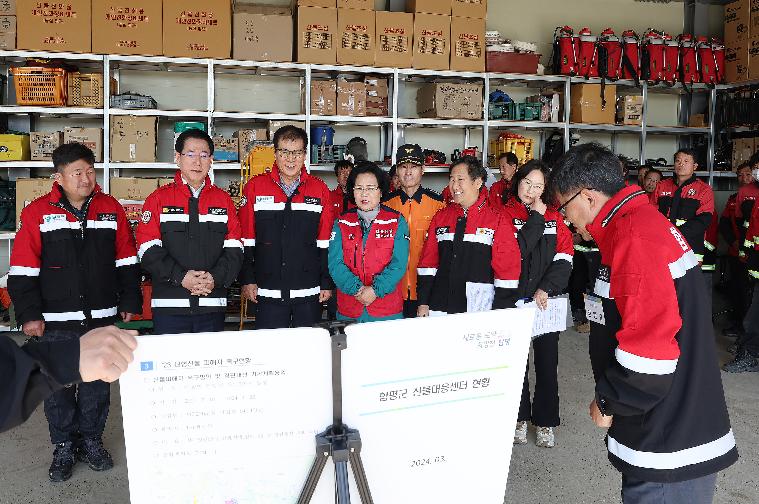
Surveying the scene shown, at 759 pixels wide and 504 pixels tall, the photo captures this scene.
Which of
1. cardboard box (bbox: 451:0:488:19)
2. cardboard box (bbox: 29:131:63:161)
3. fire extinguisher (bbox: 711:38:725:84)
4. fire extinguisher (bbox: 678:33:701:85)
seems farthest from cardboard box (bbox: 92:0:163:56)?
fire extinguisher (bbox: 711:38:725:84)

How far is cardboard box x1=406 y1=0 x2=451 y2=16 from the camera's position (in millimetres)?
6082

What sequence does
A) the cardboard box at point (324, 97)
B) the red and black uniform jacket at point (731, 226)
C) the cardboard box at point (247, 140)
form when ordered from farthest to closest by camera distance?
the red and black uniform jacket at point (731, 226)
the cardboard box at point (324, 97)
the cardboard box at point (247, 140)

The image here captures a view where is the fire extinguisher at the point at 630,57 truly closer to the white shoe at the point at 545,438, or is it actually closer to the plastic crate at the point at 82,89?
the white shoe at the point at 545,438

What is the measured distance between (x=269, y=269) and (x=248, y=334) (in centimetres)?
214

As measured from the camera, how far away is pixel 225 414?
1184mm

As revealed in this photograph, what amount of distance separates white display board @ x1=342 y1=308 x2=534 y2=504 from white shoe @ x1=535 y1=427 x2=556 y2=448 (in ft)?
6.24

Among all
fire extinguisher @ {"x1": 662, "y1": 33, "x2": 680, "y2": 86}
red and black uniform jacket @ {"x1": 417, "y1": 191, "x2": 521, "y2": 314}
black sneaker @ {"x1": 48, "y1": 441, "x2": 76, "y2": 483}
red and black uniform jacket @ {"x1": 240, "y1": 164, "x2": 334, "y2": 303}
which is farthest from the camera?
fire extinguisher @ {"x1": 662, "y1": 33, "x2": 680, "y2": 86}

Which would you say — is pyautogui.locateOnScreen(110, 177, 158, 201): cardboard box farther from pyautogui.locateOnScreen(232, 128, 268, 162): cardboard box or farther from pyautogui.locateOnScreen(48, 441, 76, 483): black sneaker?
pyautogui.locateOnScreen(48, 441, 76, 483): black sneaker

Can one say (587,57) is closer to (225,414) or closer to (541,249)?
(541,249)

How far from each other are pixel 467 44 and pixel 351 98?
1366 mm

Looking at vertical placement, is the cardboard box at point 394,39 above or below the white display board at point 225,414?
above

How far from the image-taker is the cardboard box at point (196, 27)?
5551 millimetres

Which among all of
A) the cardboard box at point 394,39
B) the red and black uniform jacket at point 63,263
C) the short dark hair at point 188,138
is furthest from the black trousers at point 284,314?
the cardboard box at point 394,39

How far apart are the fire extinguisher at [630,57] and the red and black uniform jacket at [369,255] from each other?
489 cm
